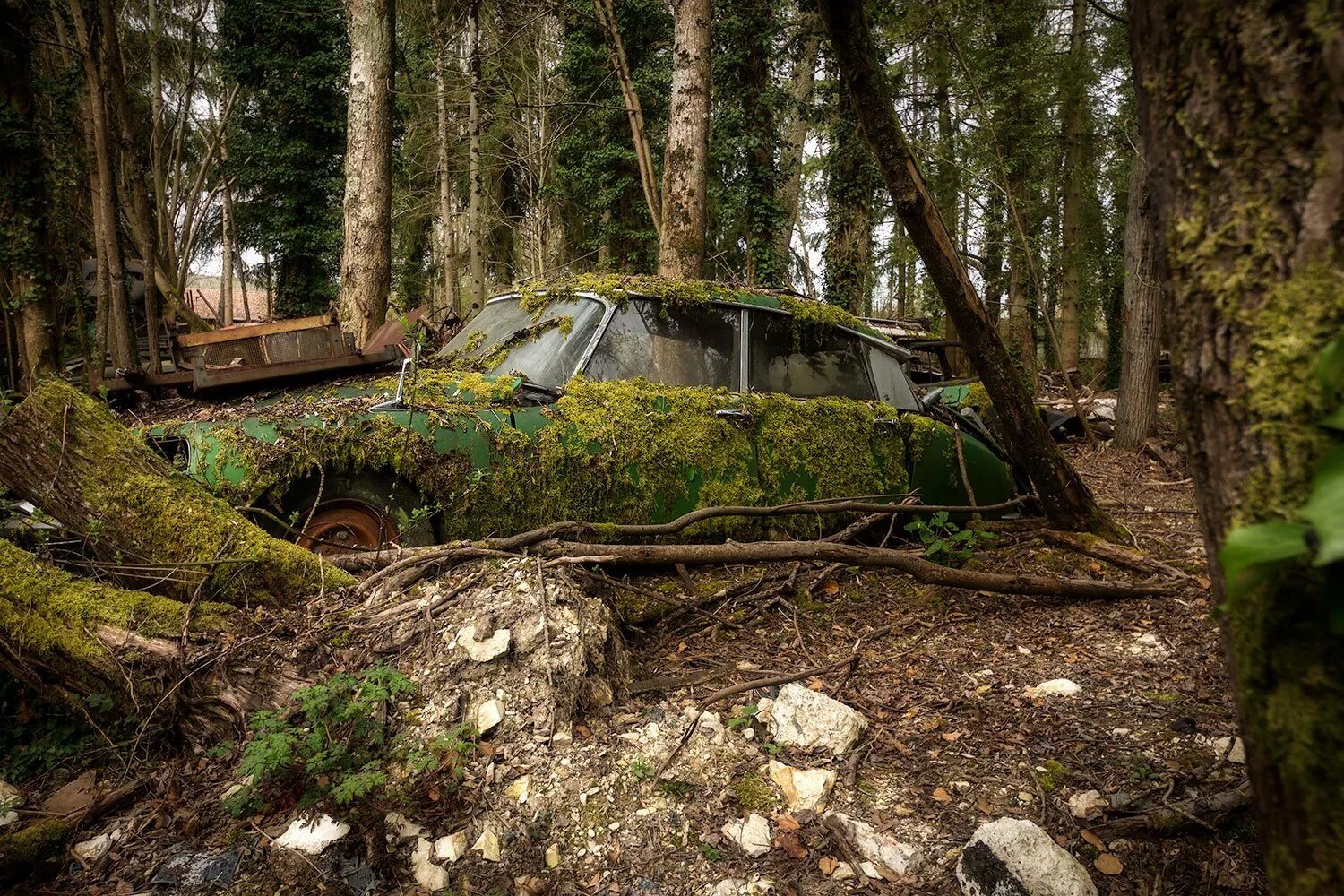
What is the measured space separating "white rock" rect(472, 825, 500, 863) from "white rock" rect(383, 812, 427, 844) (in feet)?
0.57

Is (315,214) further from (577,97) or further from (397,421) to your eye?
(397,421)

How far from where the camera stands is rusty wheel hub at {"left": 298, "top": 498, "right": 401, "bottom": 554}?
3.60 meters

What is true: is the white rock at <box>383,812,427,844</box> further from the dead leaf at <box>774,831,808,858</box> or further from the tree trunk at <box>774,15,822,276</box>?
the tree trunk at <box>774,15,822,276</box>

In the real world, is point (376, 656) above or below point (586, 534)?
below

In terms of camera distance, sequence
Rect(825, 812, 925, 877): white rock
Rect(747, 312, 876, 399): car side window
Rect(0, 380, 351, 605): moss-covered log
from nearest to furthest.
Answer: Rect(825, 812, 925, 877): white rock
Rect(0, 380, 351, 605): moss-covered log
Rect(747, 312, 876, 399): car side window

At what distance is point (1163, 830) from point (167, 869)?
2.84 meters

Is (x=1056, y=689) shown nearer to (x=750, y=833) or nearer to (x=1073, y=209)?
(x=750, y=833)

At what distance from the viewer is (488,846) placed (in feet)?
6.86

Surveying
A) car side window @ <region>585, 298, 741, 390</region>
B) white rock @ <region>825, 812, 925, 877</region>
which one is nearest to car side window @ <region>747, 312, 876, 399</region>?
car side window @ <region>585, 298, 741, 390</region>

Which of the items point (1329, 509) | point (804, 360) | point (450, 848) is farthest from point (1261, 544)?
point (804, 360)

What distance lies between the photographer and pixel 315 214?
17.7m

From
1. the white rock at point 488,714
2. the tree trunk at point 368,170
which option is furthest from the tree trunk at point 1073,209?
the white rock at point 488,714

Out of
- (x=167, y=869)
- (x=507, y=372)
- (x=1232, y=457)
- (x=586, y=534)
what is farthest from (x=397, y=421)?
(x=1232, y=457)

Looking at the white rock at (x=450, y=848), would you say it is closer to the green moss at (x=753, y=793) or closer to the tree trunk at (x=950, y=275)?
the green moss at (x=753, y=793)
